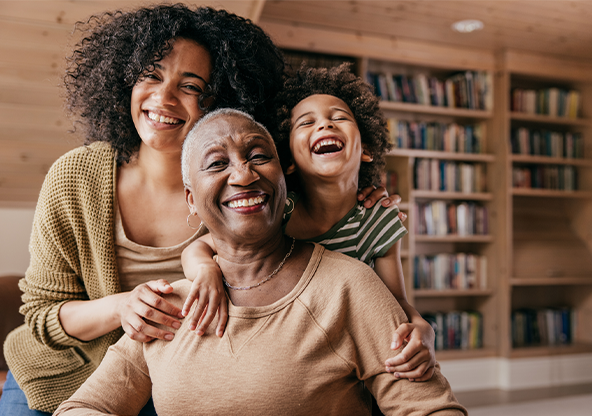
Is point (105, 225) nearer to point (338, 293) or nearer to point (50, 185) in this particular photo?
point (50, 185)

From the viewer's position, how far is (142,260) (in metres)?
1.51

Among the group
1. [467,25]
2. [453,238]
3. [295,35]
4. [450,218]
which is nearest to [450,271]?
[453,238]

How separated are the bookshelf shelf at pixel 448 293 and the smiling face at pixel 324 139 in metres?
3.19

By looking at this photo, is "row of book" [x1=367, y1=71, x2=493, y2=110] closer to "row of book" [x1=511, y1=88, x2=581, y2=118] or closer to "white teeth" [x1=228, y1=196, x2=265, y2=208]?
"row of book" [x1=511, y1=88, x2=581, y2=118]

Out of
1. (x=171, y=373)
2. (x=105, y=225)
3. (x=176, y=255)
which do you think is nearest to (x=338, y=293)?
(x=171, y=373)

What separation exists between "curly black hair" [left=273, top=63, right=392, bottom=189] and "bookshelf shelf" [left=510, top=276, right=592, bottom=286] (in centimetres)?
353

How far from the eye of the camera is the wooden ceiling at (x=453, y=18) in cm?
366

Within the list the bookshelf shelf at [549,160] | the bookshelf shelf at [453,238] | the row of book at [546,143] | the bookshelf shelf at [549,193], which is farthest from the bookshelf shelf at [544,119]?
the bookshelf shelf at [453,238]

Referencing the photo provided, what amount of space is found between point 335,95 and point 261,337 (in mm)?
769

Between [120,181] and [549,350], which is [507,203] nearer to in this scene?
[549,350]

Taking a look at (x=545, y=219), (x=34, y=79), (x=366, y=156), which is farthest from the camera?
(x=545, y=219)

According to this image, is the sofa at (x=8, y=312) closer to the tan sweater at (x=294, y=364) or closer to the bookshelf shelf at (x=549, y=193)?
the tan sweater at (x=294, y=364)

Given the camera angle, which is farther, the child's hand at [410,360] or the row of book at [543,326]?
the row of book at [543,326]

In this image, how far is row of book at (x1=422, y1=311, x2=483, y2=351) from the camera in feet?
14.8
